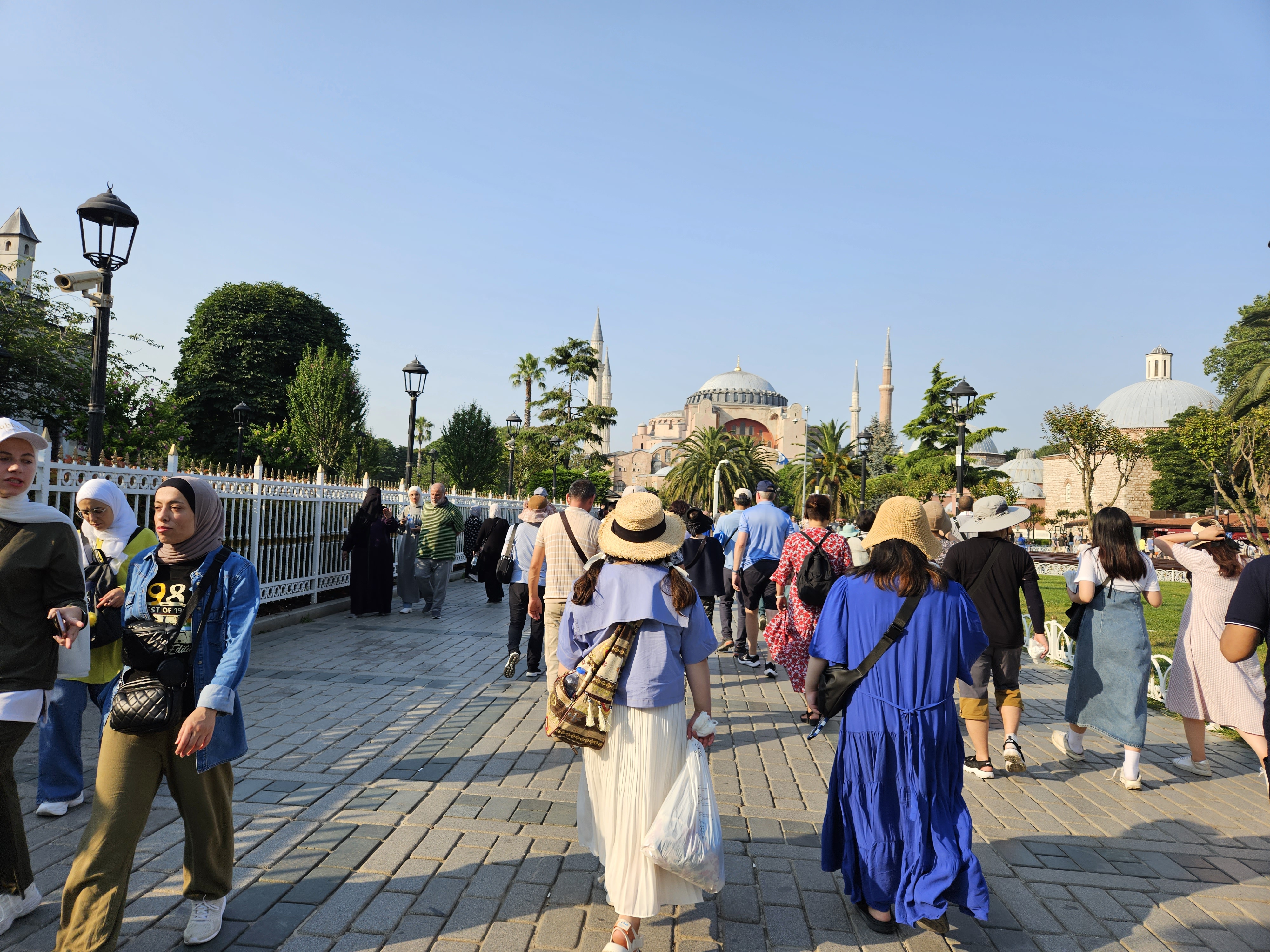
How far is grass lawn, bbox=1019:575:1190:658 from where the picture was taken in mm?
11383

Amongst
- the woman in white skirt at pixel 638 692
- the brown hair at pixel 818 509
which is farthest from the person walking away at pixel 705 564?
the woman in white skirt at pixel 638 692

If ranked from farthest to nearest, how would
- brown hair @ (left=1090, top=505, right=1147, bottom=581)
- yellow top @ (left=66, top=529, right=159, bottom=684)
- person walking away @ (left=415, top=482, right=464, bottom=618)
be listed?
Result: person walking away @ (left=415, top=482, right=464, bottom=618)
brown hair @ (left=1090, top=505, right=1147, bottom=581)
yellow top @ (left=66, top=529, right=159, bottom=684)

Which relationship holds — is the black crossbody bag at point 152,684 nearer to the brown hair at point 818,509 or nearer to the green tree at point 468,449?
the brown hair at point 818,509

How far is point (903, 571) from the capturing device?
308cm

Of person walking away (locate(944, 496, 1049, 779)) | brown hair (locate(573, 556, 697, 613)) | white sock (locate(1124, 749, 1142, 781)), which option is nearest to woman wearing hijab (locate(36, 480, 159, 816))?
brown hair (locate(573, 556, 697, 613))

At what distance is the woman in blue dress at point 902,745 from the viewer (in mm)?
2912

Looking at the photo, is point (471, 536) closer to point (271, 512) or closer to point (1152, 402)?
point (271, 512)

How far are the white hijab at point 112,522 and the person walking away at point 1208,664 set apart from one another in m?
6.14

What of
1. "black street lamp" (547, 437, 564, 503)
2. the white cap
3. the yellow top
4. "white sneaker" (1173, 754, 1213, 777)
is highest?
"black street lamp" (547, 437, 564, 503)

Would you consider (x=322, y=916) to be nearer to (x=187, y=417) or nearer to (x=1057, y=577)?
(x=1057, y=577)

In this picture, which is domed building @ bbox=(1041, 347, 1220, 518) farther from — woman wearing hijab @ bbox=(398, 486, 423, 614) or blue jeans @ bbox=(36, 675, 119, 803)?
blue jeans @ bbox=(36, 675, 119, 803)

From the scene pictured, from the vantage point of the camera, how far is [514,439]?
24031mm

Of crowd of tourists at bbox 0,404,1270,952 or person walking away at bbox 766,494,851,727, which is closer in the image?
crowd of tourists at bbox 0,404,1270,952

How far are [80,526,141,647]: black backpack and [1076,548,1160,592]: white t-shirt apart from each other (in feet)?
18.3
